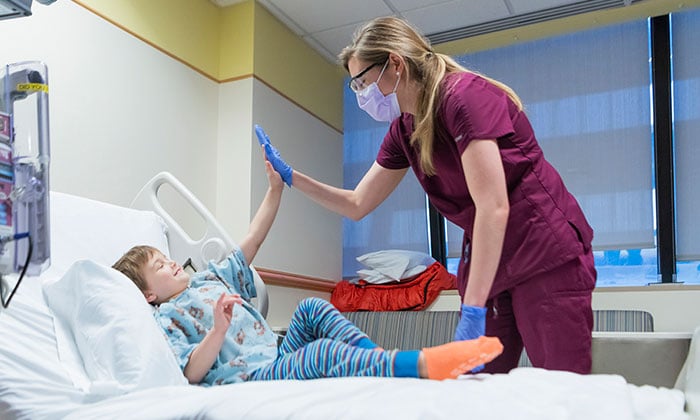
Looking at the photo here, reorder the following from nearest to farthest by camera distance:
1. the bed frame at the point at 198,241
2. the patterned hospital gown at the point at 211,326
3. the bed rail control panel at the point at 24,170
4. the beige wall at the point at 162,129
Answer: the bed rail control panel at the point at 24,170 → the patterned hospital gown at the point at 211,326 → the bed frame at the point at 198,241 → the beige wall at the point at 162,129

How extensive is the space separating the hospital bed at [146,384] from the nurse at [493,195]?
295 millimetres

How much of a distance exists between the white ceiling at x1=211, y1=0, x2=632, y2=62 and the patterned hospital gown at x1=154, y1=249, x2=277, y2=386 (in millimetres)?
2024

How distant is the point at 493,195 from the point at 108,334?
93cm

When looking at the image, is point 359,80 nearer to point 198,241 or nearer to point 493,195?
point 493,195

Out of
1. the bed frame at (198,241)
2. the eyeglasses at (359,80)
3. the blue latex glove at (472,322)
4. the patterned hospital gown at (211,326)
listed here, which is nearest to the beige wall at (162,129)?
the bed frame at (198,241)

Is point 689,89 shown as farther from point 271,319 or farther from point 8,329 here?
point 8,329

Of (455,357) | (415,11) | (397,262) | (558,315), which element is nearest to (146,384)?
(455,357)

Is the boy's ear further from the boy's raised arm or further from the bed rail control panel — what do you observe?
the bed rail control panel

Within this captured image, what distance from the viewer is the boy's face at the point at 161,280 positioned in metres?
1.82

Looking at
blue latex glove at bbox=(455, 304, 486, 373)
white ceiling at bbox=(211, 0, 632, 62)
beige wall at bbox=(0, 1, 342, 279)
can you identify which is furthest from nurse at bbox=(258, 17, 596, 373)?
white ceiling at bbox=(211, 0, 632, 62)

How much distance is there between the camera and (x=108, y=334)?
4.65ft

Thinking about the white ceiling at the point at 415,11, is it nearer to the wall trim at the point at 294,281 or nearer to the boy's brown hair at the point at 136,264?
the wall trim at the point at 294,281

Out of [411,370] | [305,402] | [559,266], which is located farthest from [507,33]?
[305,402]

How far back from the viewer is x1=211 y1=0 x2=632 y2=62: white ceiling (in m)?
3.42
